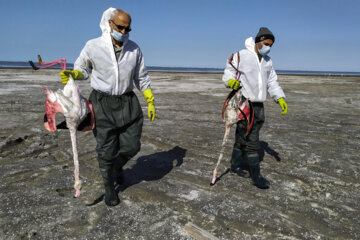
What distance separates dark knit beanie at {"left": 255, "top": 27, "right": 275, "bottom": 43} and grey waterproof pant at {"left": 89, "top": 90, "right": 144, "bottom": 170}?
1534mm

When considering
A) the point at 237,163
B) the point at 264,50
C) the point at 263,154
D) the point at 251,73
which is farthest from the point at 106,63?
the point at 263,154

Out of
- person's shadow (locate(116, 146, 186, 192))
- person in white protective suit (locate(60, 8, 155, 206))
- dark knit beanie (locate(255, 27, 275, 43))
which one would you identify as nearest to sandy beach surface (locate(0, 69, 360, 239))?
person's shadow (locate(116, 146, 186, 192))

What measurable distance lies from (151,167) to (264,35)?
85.3 inches

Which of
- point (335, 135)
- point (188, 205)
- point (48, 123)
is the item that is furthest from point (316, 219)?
point (335, 135)

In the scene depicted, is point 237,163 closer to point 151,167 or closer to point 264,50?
point 151,167

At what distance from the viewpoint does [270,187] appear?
9.98 ft

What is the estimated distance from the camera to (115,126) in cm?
255

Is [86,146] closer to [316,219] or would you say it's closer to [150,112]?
[150,112]

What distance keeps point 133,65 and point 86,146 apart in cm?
220

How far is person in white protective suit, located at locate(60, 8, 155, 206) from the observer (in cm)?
245

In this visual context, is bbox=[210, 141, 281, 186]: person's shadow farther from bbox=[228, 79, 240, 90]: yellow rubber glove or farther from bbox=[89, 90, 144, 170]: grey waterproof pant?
bbox=[89, 90, 144, 170]: grey waterproof pant

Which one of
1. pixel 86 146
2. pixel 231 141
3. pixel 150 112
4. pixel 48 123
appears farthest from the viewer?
pixel 231 141

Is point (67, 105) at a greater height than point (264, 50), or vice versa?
point (264, 50)

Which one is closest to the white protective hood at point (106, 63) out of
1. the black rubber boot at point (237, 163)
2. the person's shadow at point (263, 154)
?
the black rubber boot at point (237, 163)
